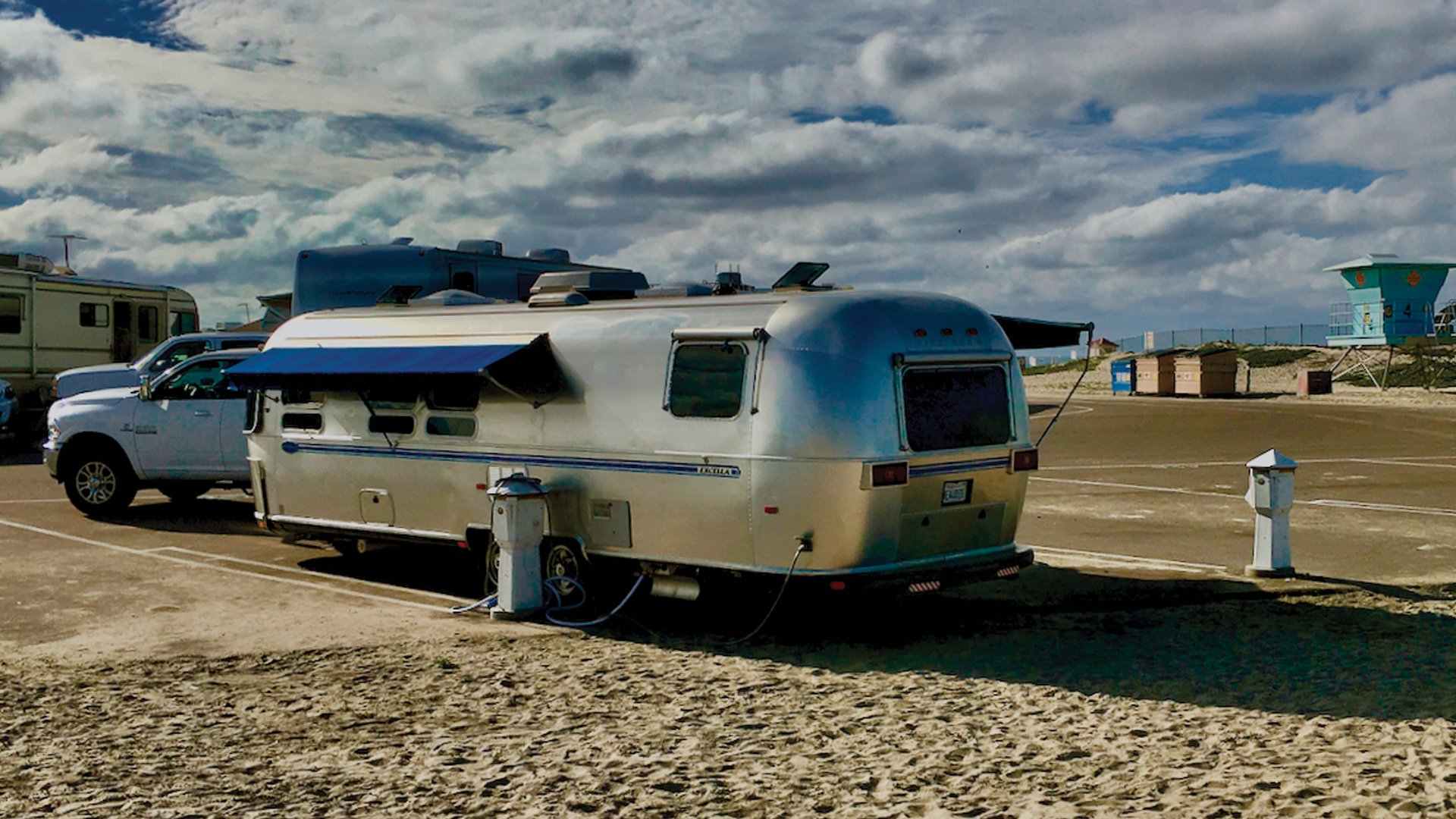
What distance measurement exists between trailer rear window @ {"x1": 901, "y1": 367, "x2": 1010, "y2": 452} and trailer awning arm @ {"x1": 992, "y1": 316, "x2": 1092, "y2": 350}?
1.22 m

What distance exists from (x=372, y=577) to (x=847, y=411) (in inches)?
203

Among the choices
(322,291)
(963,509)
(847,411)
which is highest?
(322,291)

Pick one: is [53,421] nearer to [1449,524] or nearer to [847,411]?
[847,411]

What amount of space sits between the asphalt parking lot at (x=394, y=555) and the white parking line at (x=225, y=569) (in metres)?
0.03

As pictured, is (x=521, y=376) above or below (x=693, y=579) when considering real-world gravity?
above

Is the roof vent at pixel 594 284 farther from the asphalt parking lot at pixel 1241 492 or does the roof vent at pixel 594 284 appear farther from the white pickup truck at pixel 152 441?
the white pickup truck at pixel 152 441

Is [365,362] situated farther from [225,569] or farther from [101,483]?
[101,483]

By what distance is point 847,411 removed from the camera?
26.7 ft

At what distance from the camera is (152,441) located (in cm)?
1481

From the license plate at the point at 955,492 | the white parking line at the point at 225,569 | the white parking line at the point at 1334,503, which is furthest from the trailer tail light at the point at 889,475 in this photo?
the white parking line at the point at 1334,503

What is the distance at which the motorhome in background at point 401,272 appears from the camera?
1638 centimetres

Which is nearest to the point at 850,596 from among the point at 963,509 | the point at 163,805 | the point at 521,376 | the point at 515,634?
the point at 963,509

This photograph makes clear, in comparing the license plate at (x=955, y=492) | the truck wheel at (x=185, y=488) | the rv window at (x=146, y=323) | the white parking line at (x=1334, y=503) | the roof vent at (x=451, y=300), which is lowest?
the white parking line at (x=1334, y=503)

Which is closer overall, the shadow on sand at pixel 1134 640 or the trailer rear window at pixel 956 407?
the shadow on sand at pixel 1134 640
